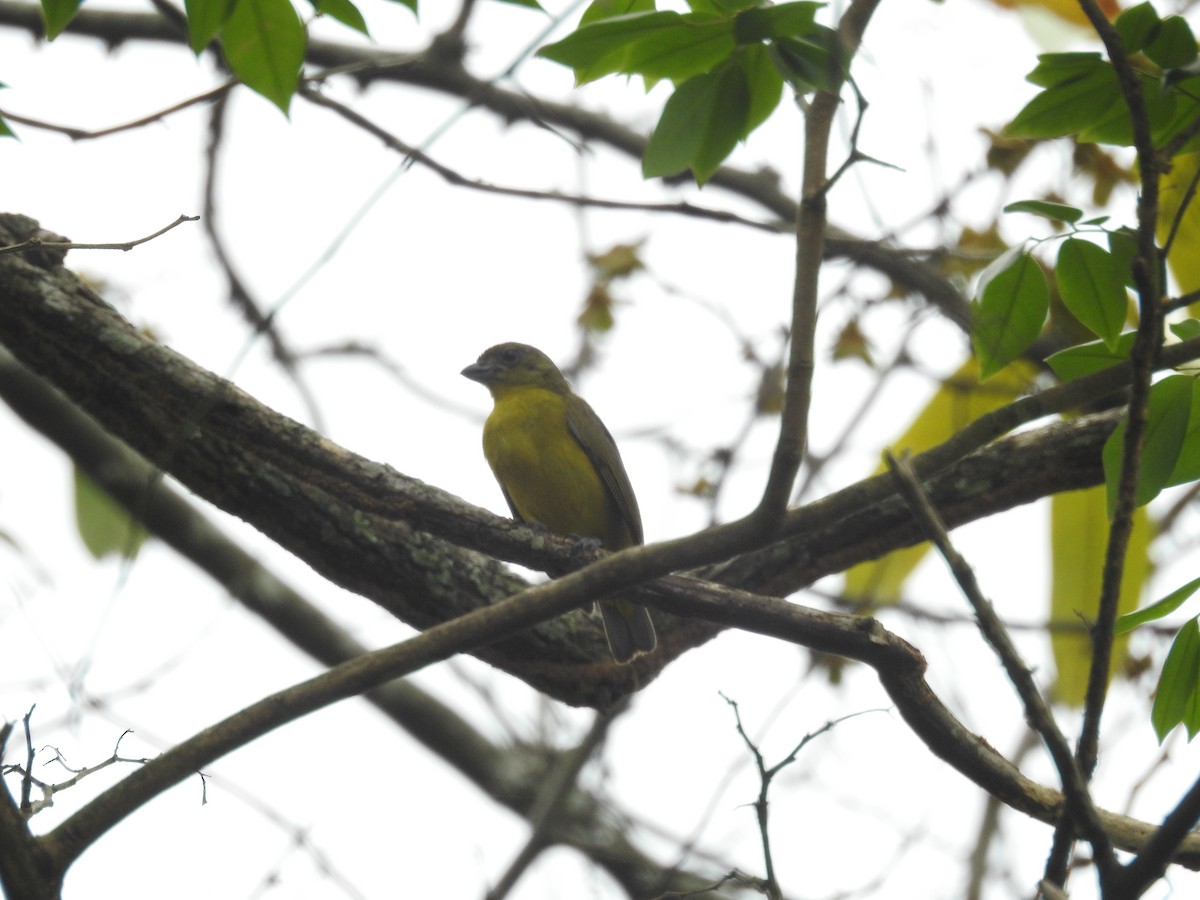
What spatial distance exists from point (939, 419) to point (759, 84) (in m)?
3.07

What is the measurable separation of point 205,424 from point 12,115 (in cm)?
93

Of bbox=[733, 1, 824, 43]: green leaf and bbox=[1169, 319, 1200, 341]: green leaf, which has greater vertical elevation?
bbox=[1169, 319, 1200, 341]: green leaf

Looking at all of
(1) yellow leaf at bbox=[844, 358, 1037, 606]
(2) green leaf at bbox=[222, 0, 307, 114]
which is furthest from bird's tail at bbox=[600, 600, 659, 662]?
(2) green leaf at bbox=[222, 0, 307, 114]

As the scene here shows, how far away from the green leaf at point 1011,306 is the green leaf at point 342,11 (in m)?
1.27

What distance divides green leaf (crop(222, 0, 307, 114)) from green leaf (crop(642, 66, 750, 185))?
0.69 meters

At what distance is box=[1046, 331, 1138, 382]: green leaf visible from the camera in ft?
8.14

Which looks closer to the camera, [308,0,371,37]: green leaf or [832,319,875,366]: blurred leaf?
[308,0,371,37]: green leaf

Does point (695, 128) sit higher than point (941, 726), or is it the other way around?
point (695, 128)

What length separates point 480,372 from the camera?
636cm

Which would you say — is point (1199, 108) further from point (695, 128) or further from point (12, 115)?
point (12, 115)

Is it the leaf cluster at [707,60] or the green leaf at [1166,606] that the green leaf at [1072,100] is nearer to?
the leaf cluster at [707,60]

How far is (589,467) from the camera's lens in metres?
5.64

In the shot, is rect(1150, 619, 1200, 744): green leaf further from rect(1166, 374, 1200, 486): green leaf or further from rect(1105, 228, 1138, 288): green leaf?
rect(1105, 228, 1138, 288): green leaf

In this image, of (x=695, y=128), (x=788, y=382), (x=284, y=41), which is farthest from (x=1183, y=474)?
(x=284, y=41)
